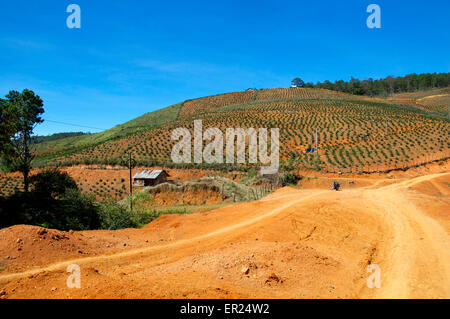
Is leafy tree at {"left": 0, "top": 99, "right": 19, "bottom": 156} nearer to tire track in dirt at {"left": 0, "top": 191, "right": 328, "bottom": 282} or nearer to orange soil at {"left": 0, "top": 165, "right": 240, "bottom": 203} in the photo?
tire track in dirt at {"left": 0, "top": 191, "right": 328, "bottom": 282}

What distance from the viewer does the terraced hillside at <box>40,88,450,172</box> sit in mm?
43531

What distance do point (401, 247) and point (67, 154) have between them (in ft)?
213

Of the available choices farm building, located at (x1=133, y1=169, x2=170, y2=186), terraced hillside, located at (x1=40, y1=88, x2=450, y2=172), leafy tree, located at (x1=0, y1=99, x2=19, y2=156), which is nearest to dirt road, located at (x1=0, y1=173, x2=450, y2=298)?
leafy tree, located at (x1=0, y1=99, x2=19, y2=156)

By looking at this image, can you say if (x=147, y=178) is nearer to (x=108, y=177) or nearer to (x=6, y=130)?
(x=108, y=177)

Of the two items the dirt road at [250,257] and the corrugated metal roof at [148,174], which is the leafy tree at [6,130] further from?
the corrugated metal roof at [148,174]

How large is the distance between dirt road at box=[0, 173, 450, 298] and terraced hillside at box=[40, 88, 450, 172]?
97.6 ft

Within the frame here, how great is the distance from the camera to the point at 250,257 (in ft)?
27.2

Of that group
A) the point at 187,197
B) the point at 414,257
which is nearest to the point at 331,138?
the point at 187,197

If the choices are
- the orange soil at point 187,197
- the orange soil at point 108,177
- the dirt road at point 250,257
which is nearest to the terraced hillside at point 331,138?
the orange soil at point 108,177

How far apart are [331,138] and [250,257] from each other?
167 feet

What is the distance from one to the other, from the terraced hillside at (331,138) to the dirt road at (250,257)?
29.7 metres
